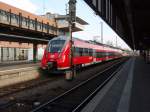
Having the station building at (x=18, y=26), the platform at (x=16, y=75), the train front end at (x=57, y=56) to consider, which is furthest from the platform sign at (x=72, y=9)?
the station building at (x=18, y=26)

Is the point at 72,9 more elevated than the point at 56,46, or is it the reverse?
the point at 72,9

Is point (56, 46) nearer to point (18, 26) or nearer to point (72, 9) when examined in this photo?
point (72, 9)

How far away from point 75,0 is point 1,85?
857cm

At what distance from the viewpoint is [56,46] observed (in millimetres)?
22047

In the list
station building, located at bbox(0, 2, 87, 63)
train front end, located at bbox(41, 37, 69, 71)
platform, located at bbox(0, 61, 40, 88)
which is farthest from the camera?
station building, located at bbox(0, 2, 87, 63)

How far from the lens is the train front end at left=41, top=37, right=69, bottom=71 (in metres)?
21.2

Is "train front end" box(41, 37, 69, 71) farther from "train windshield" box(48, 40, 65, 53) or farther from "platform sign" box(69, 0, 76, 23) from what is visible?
"platform sign" box(69, 0, 76, 23)

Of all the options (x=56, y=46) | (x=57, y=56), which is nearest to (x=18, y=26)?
(x=56, y=46)

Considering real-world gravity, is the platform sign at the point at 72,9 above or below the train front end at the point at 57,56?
above

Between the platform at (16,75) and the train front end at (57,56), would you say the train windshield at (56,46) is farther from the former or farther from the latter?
the platform at (16,75)

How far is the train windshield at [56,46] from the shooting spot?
2182 centimetres

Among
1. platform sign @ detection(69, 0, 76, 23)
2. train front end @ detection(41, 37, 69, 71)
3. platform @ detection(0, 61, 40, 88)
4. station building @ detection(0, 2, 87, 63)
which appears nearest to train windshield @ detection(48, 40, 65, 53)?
train front end @ detection(41, 37, 69, 71)

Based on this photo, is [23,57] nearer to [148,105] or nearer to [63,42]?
[63,42]

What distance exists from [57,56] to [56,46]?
1.09 m
